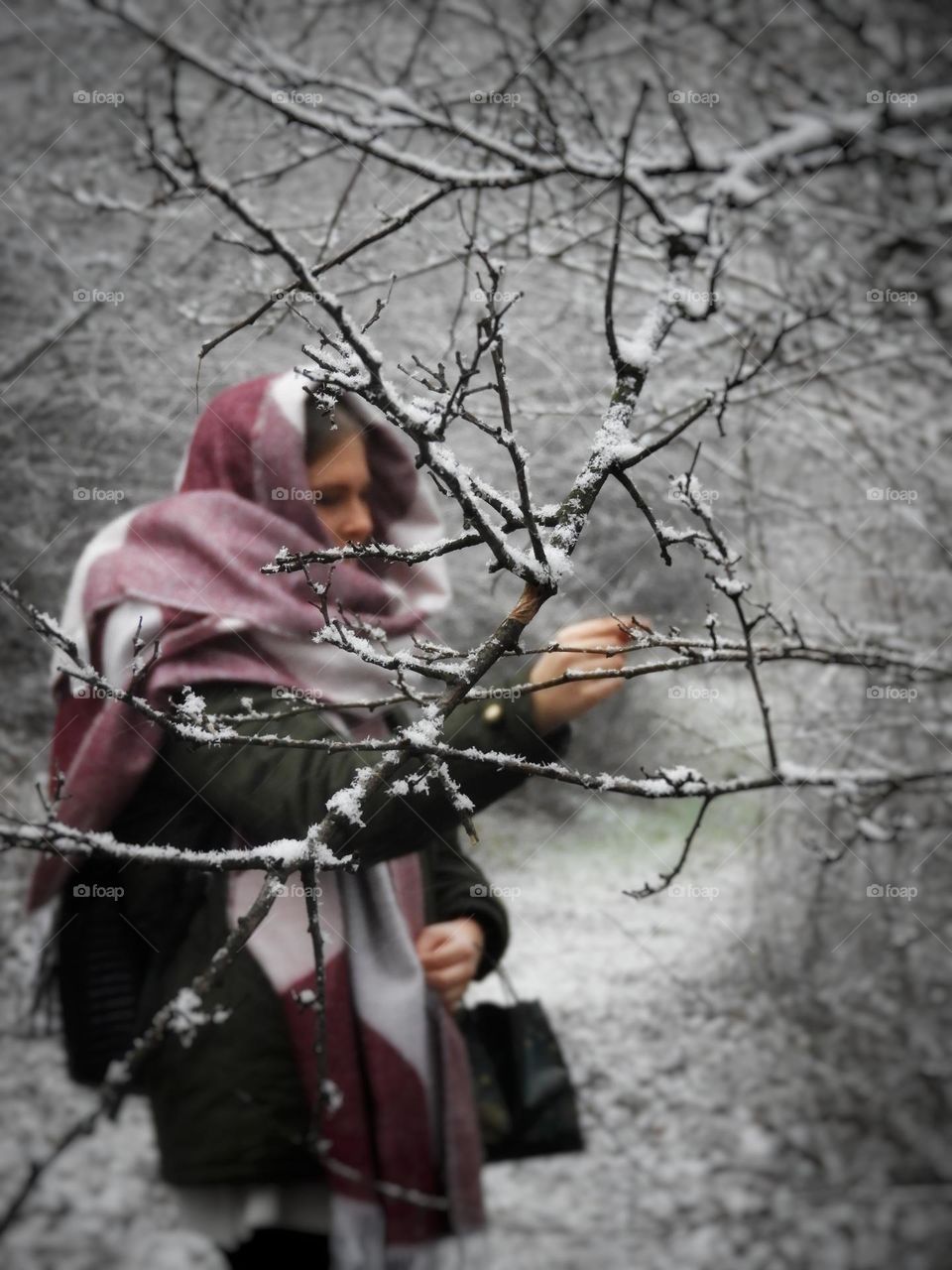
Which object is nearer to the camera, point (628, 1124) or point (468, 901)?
point (468, 901)

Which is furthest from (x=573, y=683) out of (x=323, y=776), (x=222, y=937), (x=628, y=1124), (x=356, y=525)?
(x=628, y=1124)

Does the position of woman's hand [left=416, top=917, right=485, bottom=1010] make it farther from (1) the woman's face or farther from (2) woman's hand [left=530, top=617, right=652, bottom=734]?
(1) the woman's face

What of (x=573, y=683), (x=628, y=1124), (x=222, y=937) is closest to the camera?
(x=573, y=683)

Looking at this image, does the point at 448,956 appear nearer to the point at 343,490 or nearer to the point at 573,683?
the point at 573,683

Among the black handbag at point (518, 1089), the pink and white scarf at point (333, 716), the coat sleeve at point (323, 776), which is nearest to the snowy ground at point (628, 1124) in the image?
the black handbag at point (518, 1089)

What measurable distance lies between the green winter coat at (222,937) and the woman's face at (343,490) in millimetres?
259

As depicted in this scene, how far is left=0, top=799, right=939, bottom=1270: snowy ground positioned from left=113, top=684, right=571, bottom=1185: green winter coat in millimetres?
373

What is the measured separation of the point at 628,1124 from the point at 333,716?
2.88 ft

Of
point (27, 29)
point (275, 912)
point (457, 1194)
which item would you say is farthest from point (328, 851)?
point (27, 29)

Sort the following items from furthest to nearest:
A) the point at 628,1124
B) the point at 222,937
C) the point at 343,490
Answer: the point at 628,1124
the point at 343,490
the point at 222,937

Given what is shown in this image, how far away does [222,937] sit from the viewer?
1.05 metres

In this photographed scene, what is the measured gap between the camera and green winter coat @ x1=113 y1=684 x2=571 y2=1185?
38.3 inches

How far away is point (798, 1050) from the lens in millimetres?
1541

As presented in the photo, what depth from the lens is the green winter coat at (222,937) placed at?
38.3 inches
